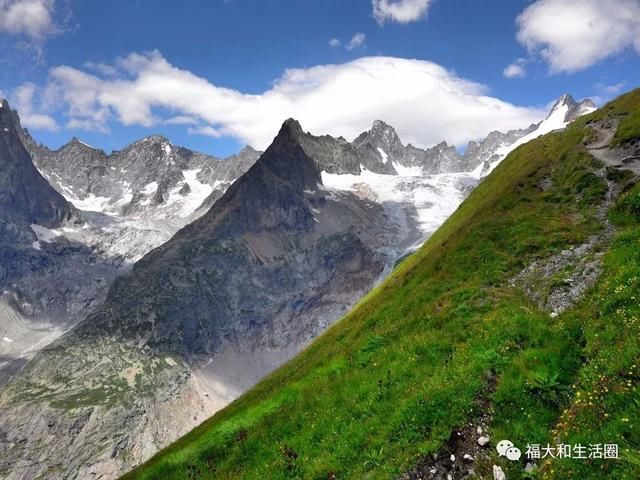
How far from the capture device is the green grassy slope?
519 inches

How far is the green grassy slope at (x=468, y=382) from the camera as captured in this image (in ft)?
43.2

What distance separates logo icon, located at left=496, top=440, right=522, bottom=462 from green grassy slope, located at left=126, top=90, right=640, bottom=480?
22 cm

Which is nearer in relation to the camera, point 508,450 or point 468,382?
point 508,450

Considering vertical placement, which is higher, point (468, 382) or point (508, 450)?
point (468, 382)

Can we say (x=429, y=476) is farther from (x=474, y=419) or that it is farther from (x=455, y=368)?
(x=455, y=368)

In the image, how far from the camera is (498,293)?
982 inches

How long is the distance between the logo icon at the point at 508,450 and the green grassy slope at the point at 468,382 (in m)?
0.22

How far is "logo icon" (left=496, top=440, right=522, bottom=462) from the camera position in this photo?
1326cm

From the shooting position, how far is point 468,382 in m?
16.7

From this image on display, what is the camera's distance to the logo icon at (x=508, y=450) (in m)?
13.3

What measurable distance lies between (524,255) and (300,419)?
1577 cm

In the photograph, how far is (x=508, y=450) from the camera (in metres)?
13.5

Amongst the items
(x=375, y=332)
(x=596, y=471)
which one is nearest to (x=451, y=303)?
(x=375, y=332)

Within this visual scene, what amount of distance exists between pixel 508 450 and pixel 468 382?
10.7ft
